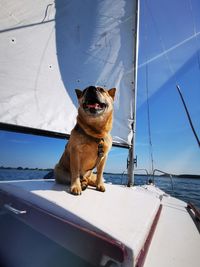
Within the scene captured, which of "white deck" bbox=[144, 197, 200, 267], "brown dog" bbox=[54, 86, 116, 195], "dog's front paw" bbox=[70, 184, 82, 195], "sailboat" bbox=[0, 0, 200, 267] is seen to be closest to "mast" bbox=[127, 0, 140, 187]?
"sailboat" bbox=[0, 0, 200, 267]

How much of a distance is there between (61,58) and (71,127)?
56.4 inches

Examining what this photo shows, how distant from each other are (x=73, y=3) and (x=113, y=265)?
4.73 metres

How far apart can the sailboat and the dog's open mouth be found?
903 mm

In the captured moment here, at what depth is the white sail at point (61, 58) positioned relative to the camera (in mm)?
2977

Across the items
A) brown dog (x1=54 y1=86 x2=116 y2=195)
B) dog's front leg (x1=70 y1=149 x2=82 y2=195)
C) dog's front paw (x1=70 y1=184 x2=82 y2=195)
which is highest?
brown dog (x1=54 y1=86 x2=116 y2=195)

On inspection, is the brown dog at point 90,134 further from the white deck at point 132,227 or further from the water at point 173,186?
the water at point 173,186

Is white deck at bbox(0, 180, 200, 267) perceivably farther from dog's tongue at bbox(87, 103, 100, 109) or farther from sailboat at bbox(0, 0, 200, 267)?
dog's tongue at bbox(87, 103, 100, 109)

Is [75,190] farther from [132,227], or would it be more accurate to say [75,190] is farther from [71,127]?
[71,127]

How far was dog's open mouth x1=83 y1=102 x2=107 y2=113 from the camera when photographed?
200cm

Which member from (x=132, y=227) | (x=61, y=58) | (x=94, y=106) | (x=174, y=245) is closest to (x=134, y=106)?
Result: (x=61, y=58)

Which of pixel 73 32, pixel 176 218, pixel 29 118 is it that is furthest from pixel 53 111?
pixel 176 218

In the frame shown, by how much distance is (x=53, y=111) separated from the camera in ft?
11.0

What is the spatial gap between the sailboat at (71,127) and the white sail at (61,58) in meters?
0.02

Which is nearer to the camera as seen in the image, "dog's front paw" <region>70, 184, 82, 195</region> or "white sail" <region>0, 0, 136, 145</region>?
"dog's front paw" <region>70, 184, 82, 195</region>
